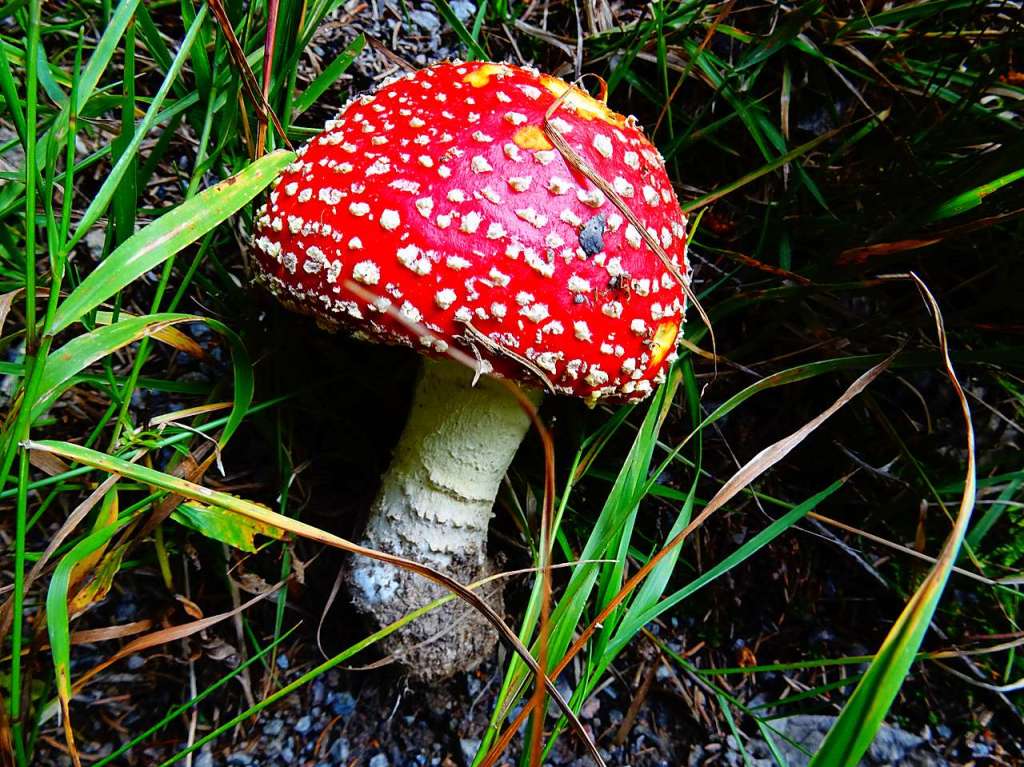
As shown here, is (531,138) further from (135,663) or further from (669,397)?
(135,663)

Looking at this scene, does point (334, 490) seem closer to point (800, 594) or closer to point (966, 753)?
point (800, 594)

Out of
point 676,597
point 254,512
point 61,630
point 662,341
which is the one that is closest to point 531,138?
point 662,341

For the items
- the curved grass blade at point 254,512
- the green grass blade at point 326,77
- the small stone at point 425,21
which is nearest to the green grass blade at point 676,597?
the curved grass blade at point 254,512

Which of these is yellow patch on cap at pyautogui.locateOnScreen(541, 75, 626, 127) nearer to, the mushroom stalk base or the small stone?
the mushroom stalk base

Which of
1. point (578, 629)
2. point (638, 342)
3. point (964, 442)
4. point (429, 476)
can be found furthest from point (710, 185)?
point (578, 629)

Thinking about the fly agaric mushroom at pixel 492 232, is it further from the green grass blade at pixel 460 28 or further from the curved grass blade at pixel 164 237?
the green grass blade at pixel 460 28

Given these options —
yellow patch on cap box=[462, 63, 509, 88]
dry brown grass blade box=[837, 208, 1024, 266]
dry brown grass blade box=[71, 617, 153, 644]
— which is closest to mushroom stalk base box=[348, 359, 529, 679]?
dry brown grass blade box=[71, 617, 153, 644]

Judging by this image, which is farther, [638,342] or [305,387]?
[305,387]
